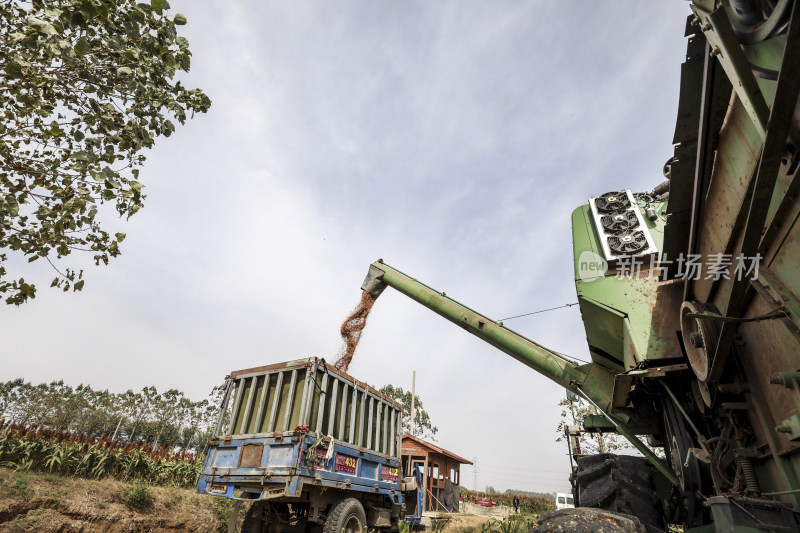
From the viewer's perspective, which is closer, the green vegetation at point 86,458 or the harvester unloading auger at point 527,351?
the harvester unloading auger at point 527,351

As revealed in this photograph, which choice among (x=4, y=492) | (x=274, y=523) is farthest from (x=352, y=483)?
(x=4, y=492)

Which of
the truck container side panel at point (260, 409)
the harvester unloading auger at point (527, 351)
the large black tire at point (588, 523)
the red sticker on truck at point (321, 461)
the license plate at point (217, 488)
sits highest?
the harvester unloading auger at point (527, 351)

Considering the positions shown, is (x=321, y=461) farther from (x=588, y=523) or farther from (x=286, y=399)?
(x=588, y=523)

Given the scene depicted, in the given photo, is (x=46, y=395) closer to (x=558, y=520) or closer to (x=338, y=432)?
(x=338, y=432)

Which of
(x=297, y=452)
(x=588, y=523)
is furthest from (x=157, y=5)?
(x=297, y=452)

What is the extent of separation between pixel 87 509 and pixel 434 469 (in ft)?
50.1

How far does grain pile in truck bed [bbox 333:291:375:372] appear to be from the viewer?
802 cm

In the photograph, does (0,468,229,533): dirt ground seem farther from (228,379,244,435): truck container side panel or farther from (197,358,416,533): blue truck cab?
(228,379,244,435): truck container side panel

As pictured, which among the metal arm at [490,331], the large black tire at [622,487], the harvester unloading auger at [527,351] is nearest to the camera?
the large black tire at [622,487]

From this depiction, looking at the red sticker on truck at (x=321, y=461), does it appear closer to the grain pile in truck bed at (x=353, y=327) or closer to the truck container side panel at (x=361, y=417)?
the truck container side panel at (x=361, y=417)

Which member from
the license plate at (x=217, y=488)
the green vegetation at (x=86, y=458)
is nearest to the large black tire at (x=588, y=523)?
the license plate at (x=217, y=488)

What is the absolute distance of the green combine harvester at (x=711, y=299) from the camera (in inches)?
81.7

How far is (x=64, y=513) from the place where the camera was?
819 cm

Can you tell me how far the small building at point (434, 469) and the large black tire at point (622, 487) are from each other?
14621 mm
